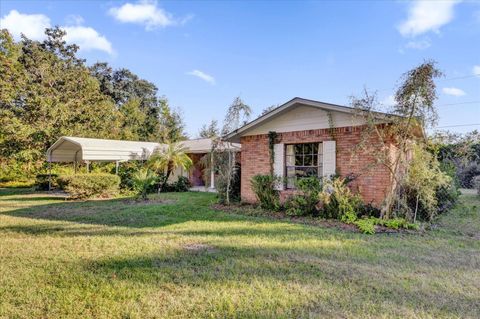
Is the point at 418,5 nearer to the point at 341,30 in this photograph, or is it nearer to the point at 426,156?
the point at 341,30

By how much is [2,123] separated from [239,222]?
67.3ft

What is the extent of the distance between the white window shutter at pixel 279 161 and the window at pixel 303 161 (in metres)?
0.22

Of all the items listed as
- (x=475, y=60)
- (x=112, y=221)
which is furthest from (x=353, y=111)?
(x=475, y=60)

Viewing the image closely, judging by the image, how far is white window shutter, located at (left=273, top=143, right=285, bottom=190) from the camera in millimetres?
10930

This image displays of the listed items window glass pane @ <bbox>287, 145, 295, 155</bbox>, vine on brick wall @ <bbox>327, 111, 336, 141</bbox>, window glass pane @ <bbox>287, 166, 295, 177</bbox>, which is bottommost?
window glass pane @ <bbox>287, 166, 295, 177</bbox>

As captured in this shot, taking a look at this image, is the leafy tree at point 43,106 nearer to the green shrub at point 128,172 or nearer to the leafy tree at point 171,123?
the green shrub at point 128,172

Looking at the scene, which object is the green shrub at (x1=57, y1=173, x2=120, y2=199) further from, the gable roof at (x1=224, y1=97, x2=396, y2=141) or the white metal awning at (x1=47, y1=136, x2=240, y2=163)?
the gable roof at (x1=224, y1=97, x2=396, y2=141)

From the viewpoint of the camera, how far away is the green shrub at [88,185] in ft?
46.3

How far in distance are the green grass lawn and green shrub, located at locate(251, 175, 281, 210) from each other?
247 cm

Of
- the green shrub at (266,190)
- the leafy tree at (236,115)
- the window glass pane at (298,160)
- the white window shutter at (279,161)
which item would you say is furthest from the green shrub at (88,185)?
the window glass pane at (298,160)

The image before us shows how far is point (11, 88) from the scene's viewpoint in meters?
21.1

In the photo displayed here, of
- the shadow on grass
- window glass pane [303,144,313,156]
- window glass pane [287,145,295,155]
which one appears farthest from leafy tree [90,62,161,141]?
the shadow on grass

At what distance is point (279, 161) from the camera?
11.0 m

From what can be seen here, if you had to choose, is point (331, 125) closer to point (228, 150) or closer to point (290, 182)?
point (290, 182)
